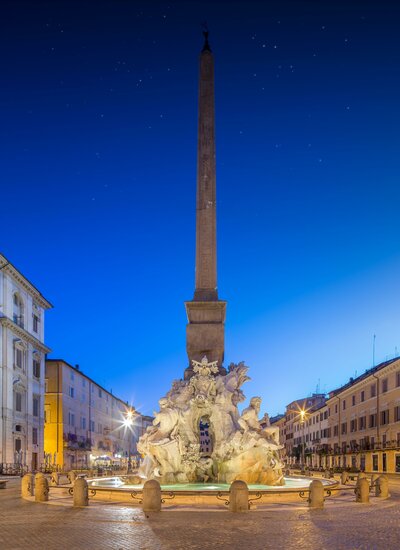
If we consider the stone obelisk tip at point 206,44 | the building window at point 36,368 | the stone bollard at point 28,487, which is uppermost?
the stone obelisk tip at point 206,44

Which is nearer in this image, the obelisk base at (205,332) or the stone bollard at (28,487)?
the stone bollard at (28,487)

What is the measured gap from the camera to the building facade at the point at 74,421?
5959cm

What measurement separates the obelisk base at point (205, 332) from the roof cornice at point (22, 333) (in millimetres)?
26504

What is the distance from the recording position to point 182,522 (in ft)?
43.4

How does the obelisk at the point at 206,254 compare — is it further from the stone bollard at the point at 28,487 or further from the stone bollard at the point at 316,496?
the stone bollard at the point at 316,496

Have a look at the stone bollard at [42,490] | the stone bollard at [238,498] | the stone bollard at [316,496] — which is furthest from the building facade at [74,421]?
the stone bollard at [238,498]

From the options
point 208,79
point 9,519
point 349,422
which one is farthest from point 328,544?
point 349,422

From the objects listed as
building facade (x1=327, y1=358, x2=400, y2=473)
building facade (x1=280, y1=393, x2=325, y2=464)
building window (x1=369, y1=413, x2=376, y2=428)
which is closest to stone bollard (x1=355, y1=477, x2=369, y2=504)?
building facade (x1=327, y1=358, x2=400, y2=473)

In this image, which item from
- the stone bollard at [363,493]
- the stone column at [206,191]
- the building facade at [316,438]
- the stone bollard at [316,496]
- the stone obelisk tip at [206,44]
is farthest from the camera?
the building facade at [316,438]

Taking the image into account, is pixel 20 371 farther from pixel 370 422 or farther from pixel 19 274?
pixel 370 422

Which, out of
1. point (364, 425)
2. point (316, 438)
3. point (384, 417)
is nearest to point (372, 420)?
point (364, 425)

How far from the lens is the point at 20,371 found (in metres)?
50.6

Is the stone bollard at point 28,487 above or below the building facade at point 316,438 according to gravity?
above

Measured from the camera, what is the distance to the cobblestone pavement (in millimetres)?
10859
